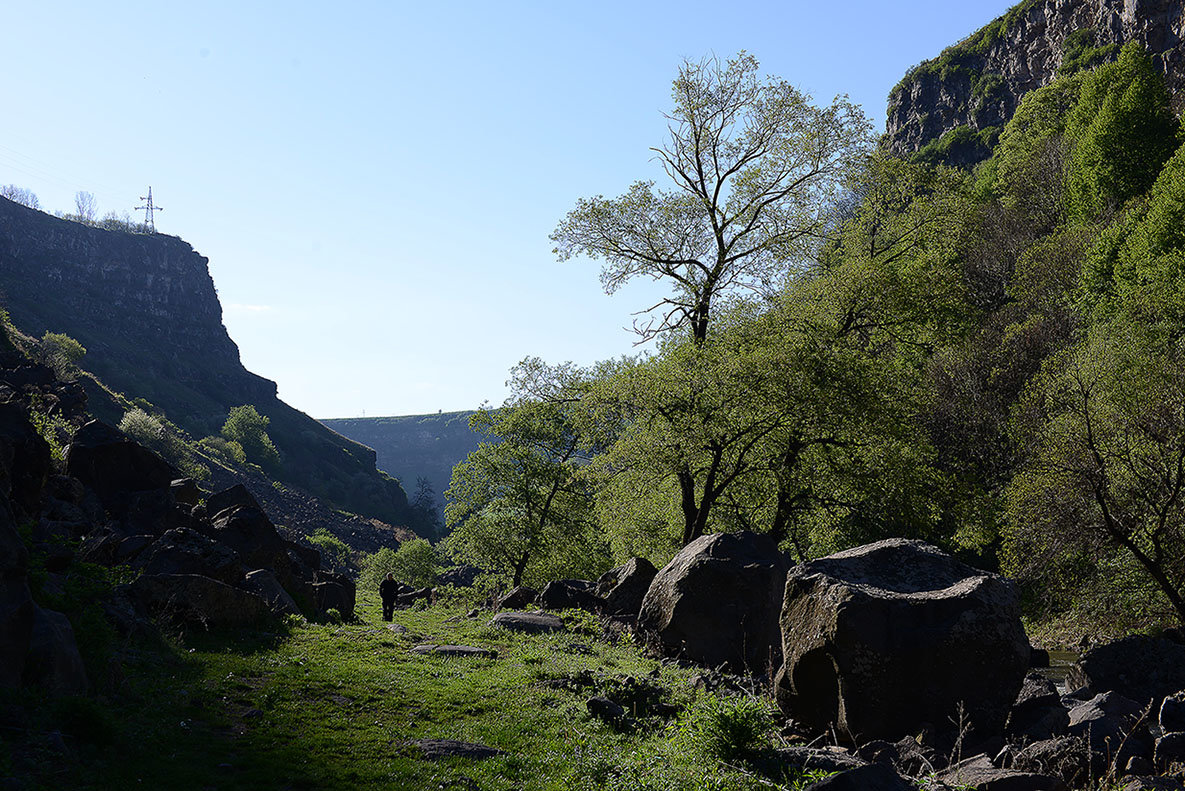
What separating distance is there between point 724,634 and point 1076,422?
18.4 metres

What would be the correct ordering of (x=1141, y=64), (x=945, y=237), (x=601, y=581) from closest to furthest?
(x=601, y=581) < (x=945, y=237) < (x=1141, y=64)

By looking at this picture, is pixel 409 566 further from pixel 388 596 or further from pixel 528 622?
pixel 528 622

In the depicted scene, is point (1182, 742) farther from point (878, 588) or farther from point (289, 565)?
point (289, 565)

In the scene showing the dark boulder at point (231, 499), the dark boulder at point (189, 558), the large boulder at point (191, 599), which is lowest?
the large boulder at point (191, 599)

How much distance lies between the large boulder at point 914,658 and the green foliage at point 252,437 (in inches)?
7491

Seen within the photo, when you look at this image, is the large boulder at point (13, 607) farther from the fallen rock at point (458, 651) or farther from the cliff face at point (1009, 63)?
the cliff face at point (1009, 63)

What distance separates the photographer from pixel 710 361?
27.7 meters

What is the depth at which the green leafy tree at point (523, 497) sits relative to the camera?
161ft

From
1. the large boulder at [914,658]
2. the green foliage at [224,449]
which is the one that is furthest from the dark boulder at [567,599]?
the green foliage at [224,449]

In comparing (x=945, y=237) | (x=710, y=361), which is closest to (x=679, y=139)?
(x=710, y=361)

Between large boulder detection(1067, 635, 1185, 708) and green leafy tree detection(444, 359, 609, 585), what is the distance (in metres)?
32.5

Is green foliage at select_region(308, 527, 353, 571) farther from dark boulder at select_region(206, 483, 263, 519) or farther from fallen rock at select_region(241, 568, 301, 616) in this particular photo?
fallen rock at select_region(241, 568, 301, 616)

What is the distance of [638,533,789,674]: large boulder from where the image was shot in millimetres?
19594

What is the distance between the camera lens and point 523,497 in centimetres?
4962
